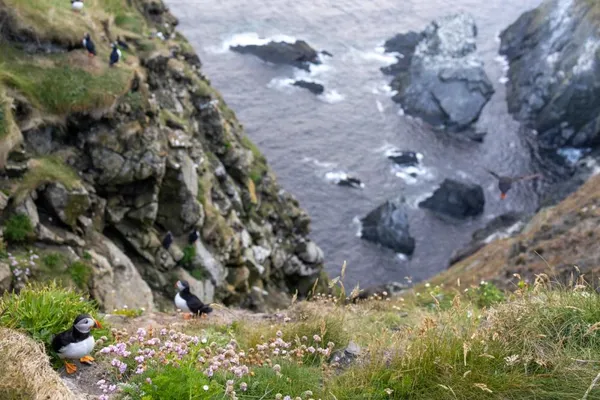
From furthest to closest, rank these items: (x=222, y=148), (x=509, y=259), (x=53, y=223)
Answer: (x=222, y=148) < (x=509, y=259) < (x=53, y=223)

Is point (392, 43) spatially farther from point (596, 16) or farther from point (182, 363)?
point (182, 363)

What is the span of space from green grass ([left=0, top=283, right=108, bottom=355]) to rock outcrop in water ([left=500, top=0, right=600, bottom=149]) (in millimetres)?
72900

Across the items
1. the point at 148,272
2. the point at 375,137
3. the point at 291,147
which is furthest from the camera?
the point at 375,137

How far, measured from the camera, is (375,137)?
67.5 metres

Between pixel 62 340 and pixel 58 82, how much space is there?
14693 millimetres

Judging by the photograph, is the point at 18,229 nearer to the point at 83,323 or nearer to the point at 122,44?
the point at 83,323

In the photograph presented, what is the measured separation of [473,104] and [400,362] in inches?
2814

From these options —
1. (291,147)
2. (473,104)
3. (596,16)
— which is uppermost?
(596,16)

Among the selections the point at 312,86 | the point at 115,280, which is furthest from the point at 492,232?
the point at 115,280

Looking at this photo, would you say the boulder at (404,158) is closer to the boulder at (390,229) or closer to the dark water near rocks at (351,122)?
the dark water near rocks at (351,122)

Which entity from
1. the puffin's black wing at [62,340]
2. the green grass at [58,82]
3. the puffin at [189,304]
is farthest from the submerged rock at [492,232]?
the puffin's black wing at [62,340]

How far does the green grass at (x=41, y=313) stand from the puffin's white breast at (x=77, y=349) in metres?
0.34

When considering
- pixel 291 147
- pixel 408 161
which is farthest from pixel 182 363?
pixel 408 161

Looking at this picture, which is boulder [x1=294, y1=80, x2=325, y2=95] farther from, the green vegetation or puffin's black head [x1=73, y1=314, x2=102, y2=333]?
puffin's black head [x1=73, y1=314, x2=102, y2=333]
